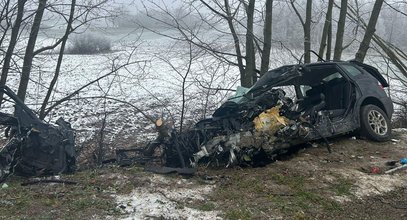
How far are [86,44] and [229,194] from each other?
27549mm

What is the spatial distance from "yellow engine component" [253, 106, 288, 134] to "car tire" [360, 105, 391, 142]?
180 centimetres

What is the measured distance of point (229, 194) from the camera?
5137 millimetres

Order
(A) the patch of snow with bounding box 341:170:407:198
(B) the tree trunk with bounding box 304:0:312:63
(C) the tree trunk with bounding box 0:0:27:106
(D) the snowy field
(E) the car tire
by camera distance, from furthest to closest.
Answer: (B) the tree trunk with bounding box 304:0:312:63, (D) the snowy field, (C) the tree trunk with bounding box 0:0:27:106, (E) the car tire, (A) the patch of snow with bounding box 341:170:407:198

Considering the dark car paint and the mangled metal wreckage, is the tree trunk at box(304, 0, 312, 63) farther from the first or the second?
the mangled metal wreckage

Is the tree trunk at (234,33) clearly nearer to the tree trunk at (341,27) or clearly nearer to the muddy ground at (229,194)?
the tree trunk at (341,27)

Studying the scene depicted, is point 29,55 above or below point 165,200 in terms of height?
above

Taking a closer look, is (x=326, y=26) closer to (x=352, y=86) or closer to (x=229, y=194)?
(x=352, y=86)

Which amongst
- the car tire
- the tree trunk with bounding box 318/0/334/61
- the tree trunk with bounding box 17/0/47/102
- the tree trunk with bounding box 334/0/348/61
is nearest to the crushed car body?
the car tire

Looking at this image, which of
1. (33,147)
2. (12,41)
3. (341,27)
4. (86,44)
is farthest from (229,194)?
(86,44)

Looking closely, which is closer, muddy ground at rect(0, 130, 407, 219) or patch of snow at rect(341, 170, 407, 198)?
muddy ground at rect(0, 130, 407, 219)

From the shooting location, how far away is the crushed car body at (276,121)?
6.45m

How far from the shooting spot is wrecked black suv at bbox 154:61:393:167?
6.45 meters

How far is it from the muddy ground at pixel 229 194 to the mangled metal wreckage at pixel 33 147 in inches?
10.4

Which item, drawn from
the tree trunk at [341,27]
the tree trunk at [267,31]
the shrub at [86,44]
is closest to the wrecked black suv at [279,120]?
the tree trunk at [267,31]
